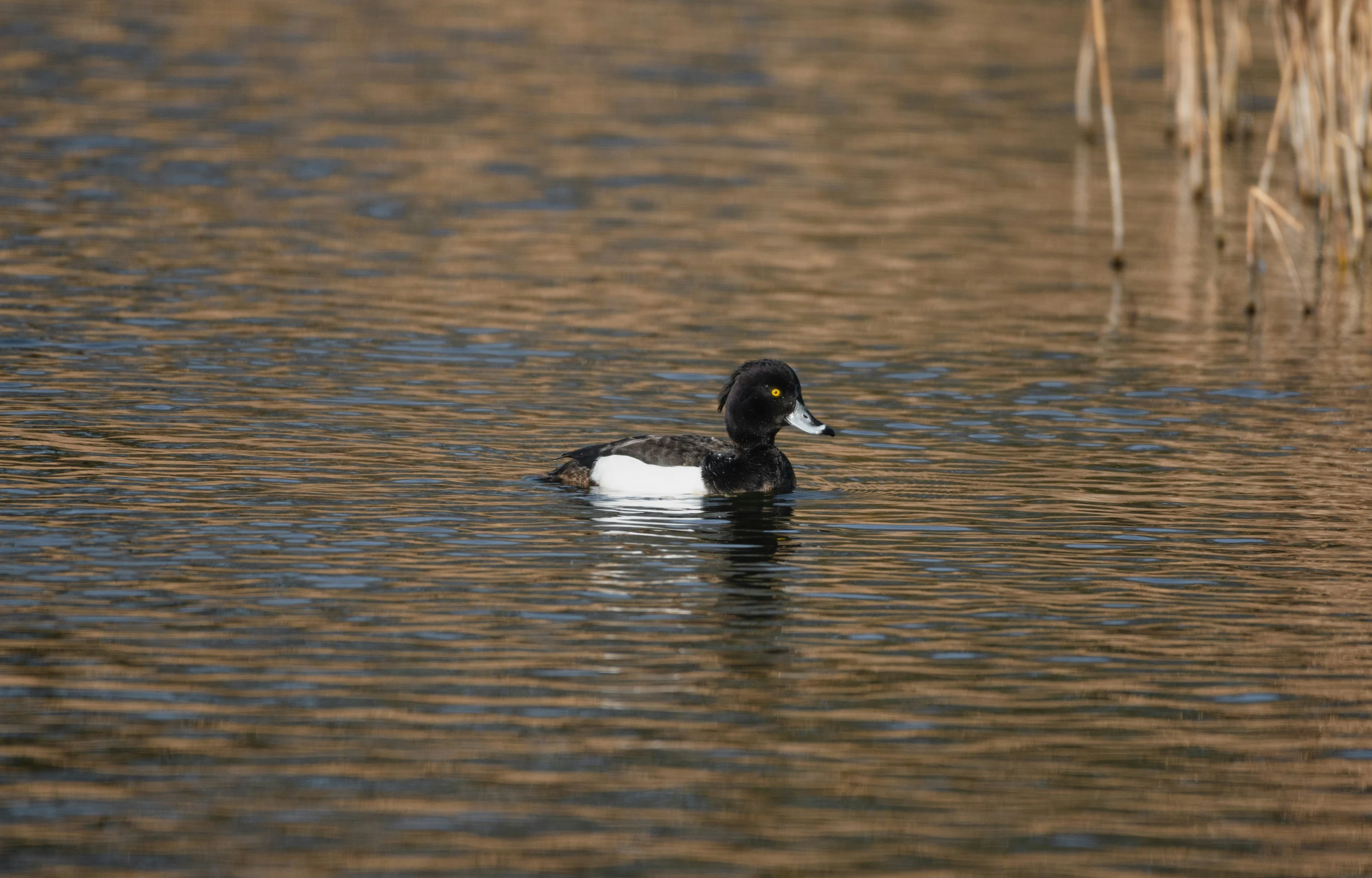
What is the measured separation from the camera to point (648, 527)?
13523 mm

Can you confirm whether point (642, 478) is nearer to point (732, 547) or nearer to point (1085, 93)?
point (732, 547)

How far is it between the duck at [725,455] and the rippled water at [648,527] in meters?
0.30

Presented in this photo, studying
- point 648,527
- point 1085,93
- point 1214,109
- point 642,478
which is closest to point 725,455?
point 642,478

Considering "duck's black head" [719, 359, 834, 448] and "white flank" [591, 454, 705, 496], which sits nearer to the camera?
"white flank" [591, 454, 705, 496]

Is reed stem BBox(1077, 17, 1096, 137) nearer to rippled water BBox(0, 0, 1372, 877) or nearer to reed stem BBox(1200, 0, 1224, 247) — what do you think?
rippled water BBox(0, 0, 1372, 877)

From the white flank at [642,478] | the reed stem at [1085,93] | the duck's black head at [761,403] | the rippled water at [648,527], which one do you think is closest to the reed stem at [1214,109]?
the rippled water at [648,527]

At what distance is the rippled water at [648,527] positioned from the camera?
8484mm

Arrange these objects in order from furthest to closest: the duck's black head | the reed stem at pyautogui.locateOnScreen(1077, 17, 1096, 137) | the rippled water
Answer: the reed stem at pyautogui.locateOnScreen(1077, 17, 1096, 137), the duck's black head, the rippled water

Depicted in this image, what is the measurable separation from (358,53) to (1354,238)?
78.3 ft

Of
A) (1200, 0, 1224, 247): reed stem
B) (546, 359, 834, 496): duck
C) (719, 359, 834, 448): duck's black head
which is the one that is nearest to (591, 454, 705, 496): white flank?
(546, 359, 834, 496): duck

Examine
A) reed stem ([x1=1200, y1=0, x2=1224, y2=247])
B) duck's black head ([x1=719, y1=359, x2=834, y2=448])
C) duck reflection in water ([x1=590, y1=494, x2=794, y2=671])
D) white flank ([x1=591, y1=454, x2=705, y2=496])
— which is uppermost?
reed stem ([x1=1200, y1=0, x2=1224, y2=247])

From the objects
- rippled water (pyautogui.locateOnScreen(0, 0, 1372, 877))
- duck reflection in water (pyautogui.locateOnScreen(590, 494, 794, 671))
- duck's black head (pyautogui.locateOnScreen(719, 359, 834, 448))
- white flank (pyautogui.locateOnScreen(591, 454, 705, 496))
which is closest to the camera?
rippled water (pyautogui.locateOnScreen(0, 0, 1372, 877))

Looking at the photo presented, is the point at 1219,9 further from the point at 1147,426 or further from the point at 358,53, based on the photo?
the point at 1147,426

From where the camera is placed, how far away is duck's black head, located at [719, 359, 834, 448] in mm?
14711
